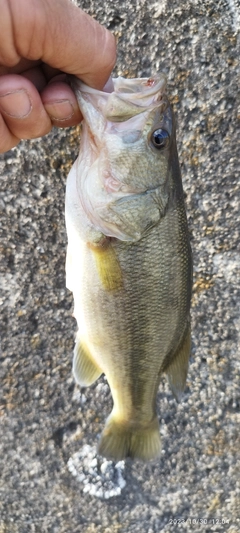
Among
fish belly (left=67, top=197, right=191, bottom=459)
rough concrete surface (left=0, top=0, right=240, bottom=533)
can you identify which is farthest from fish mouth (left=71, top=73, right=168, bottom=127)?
rough concrete surface (left=0, top=0, right=240, bottom=533)

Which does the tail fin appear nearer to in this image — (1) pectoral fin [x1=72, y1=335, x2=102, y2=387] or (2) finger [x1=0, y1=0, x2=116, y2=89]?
(1) pectoral fin [x1=72, y1=335, x2=102, y2=387]

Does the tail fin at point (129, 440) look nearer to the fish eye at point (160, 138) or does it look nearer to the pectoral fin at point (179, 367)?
the pectoral fin at point (179, 367)

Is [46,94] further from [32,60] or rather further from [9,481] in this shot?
[9,481]

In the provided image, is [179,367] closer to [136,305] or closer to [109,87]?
[136,305]

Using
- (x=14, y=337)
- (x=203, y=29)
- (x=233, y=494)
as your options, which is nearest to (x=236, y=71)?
(x=203, y=29)

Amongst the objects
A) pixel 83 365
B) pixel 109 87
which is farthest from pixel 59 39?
pixel 83 365

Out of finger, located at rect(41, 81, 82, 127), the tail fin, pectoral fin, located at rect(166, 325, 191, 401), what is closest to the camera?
finger, located at rect(41, 81, 82, 127)
